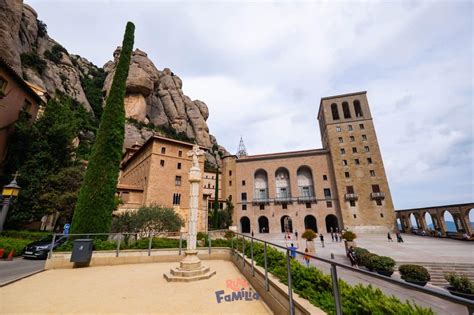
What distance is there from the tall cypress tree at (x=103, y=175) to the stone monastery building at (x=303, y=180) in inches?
419

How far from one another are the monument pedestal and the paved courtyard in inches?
9.1

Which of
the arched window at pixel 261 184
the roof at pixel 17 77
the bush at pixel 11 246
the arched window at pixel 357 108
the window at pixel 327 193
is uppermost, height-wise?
the arched window at pixel 357 108

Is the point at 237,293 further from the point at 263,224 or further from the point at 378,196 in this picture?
the point at 263,224

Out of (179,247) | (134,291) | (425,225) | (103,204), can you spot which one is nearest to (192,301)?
(134,291)

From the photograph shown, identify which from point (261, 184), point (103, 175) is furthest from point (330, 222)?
point (103, 175)

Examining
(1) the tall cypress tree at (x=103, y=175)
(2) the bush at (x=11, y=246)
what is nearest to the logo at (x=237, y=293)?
(1) the tall cypress tree at (x=103, y=175)

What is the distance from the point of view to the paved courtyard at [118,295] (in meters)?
4.30

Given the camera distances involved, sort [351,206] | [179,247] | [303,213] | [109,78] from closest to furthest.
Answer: [179,247] → [351,206] → [303,213] → [109,78]

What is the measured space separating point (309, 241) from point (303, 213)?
21.6m

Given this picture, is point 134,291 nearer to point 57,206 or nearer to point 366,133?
point 57,206

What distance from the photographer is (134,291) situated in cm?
546

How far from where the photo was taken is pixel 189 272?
664cm

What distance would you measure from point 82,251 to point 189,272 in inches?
213

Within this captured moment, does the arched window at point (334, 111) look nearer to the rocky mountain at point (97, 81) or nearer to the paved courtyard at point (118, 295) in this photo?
→ the rocky mountain at point (97, 81)
